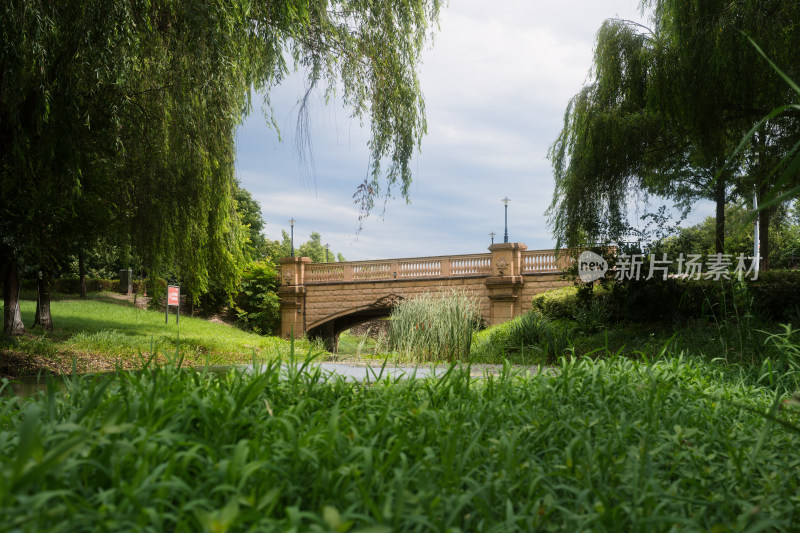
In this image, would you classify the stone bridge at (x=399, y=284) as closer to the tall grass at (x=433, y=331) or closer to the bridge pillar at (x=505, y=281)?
the bridge pillar at (x=505, y=281)

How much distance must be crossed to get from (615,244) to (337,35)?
19.9ft

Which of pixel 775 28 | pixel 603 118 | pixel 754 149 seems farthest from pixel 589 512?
pixel 754 149

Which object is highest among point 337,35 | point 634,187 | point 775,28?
point 775,28

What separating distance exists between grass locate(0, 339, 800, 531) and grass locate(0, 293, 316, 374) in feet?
7.65

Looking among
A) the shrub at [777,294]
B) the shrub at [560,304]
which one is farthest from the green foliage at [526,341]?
the shrub at [777,294]

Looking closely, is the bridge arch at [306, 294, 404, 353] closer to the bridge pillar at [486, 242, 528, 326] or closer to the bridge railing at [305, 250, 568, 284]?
the bridge railing at [305, 250, 568, 284]

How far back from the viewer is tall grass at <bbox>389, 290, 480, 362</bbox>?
8609 millimetres

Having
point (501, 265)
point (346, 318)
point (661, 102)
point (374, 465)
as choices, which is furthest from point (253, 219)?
point (374, 465)

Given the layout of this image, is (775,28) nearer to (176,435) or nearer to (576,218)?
(576,218)

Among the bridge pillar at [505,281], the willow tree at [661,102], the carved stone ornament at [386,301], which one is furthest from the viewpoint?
the carved stone ornament at [386,301]

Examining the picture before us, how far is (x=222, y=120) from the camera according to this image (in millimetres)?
5957

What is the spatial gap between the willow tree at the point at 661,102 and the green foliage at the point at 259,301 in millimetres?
15608

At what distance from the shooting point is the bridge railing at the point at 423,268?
55.9ft

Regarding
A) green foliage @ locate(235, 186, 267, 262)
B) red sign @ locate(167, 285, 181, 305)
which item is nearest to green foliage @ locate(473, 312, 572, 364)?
red sign @ locate(167, 285, 181, 305)
